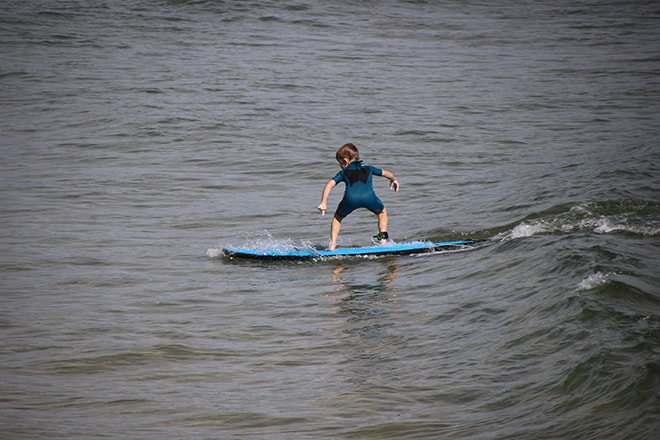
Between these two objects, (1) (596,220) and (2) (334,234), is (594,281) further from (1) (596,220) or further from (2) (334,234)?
(2) (334,234)

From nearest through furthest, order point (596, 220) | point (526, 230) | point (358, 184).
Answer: point (358, 184) < point (526, 230) < point (596, 220)

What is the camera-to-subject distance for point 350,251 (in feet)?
38.8

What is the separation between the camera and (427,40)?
113 ft

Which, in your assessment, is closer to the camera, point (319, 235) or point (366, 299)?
point (366, 299)

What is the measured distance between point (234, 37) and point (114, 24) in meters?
5.07

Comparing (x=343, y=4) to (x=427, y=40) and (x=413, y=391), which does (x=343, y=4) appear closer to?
(x=427, y=40)

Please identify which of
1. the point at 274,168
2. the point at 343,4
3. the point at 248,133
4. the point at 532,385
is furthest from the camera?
the point at 343,4

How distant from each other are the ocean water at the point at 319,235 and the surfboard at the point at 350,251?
139 mm

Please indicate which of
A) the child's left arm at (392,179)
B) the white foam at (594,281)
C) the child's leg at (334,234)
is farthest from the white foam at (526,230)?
the white foam at (594,281)

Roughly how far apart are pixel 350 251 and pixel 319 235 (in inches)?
81.7

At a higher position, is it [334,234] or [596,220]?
[596,220]

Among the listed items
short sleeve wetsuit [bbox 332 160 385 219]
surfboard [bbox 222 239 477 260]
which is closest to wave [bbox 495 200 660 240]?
surfboard [bbox 222 239 477 260]

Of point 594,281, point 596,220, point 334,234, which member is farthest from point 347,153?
point 594,281

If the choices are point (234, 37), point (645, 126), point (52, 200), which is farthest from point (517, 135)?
point (234, 37)
